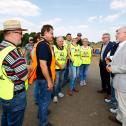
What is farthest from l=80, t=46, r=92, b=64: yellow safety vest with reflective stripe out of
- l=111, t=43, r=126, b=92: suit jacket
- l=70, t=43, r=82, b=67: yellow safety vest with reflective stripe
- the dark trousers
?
l=111, t=43, r=126, b=92: suit jacket

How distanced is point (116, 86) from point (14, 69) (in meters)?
2.17

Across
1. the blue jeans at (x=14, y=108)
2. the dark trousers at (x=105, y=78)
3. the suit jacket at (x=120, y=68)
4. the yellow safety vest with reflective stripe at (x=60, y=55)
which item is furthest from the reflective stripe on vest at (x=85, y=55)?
the blue jeans at (x=14, y=108)

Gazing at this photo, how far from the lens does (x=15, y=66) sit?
11.9ft

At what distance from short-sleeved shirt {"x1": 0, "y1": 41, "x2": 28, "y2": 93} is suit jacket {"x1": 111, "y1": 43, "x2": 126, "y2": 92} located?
1.88 meters

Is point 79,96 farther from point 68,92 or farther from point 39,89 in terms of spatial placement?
point 39,89

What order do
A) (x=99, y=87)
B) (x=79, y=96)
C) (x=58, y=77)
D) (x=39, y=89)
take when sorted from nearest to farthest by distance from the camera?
1. (x=39, y=89)
2. (x=58, y=77)
3. (x=79, y=96)
4. (x=99, y=87)

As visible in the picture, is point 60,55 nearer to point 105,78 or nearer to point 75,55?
point 75,55

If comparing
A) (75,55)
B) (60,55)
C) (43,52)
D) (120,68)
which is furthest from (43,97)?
(75,55)

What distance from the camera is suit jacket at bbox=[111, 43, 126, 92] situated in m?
4.73

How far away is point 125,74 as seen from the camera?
15.7 feet

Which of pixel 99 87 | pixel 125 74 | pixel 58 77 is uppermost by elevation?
pixel 125 74

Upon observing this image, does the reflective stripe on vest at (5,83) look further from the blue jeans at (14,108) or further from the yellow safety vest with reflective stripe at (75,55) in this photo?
the yellow safety vest with reflective stripe at (75,55)

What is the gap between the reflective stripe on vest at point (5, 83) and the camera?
353cm

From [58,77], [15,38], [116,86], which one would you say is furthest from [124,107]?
[58,77]
